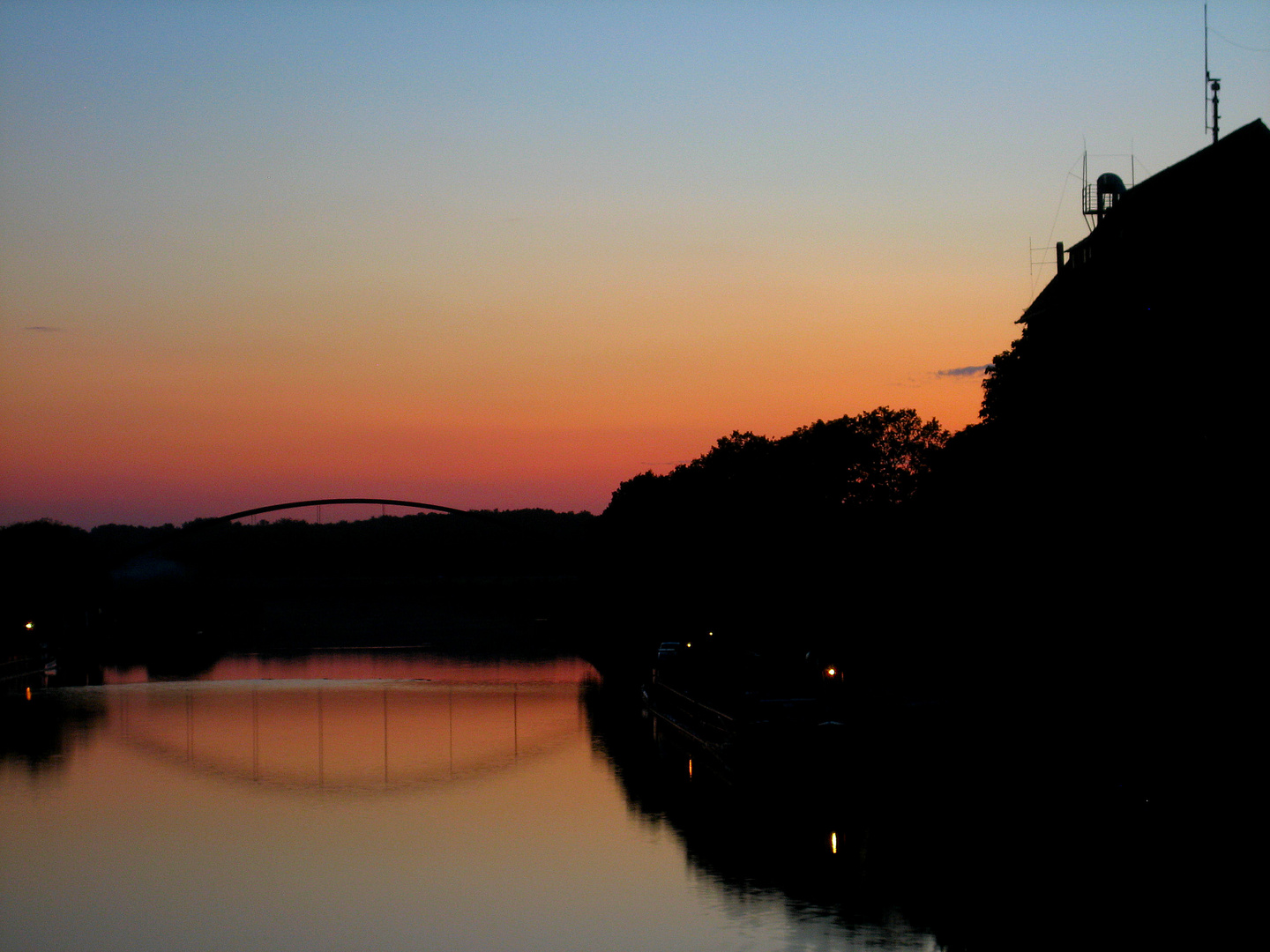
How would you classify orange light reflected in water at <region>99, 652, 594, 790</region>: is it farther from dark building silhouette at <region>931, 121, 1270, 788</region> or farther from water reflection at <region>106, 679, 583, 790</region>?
dark building silhouette at <region>931, 121, 1270, 788</region>

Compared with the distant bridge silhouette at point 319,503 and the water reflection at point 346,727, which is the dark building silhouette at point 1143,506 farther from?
the distant bridge silhouette at point 319,503

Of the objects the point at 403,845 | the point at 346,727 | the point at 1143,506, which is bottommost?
the point at 403,845

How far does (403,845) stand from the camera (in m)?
29.6

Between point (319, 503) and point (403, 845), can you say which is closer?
point (403, 845)

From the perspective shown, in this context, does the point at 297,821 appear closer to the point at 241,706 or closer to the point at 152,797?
the point at 152,797

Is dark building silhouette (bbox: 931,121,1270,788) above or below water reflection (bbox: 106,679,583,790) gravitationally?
above

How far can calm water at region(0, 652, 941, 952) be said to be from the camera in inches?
862

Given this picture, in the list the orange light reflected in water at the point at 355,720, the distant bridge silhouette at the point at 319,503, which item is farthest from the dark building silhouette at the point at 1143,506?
the distant bridge silhouette at the point at 319,503

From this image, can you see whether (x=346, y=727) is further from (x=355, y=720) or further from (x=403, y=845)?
(x=403, y=845)

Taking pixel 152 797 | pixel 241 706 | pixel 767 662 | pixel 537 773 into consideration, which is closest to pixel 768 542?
pixel 767 662

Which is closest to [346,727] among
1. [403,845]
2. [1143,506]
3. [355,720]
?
[355,720]

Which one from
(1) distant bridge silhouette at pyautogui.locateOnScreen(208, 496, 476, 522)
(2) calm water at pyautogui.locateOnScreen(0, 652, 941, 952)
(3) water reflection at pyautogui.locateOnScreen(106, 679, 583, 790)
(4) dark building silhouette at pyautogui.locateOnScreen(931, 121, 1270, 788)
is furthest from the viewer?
(1) distant bridge silhouette at pyautogui.locateOnScreen(208, 496, 476, 522)

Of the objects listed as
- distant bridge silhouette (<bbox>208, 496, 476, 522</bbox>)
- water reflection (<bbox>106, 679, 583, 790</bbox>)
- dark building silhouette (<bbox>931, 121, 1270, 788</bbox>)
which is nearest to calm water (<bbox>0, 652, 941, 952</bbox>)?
water reflection (<bbox>106, 679, 583, 790</bbox>)

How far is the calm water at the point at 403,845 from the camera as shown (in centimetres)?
2189
